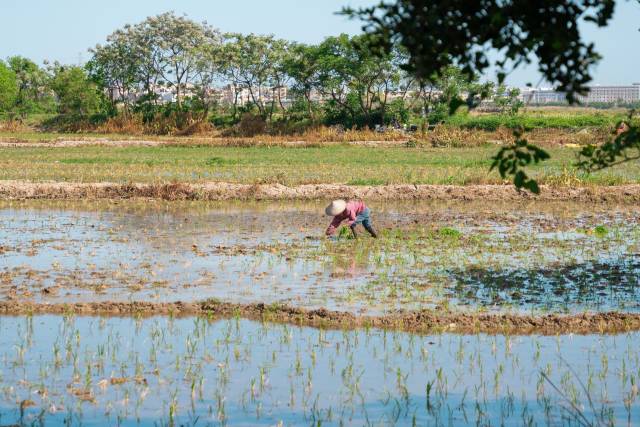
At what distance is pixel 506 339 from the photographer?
8.30 meters

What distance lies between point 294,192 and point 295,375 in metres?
12.7

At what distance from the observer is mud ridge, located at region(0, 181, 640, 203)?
63.5 ft

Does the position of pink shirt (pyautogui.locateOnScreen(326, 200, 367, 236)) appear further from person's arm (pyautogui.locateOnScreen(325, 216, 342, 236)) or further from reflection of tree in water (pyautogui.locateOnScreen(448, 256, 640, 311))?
reflection of tree in water (pyautogui.locateOnScreen(448, 256, 640, 311))

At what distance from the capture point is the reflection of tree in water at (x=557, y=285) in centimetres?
985

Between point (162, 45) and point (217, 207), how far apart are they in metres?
37.0

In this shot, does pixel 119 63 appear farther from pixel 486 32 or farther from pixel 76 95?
pixel 486 32

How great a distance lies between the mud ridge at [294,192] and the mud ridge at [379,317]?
9826mm

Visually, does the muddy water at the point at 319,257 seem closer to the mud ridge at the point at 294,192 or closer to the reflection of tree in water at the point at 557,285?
the reflection of tree in water at the point at 557,285

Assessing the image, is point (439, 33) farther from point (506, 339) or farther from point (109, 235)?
point (109, 235)

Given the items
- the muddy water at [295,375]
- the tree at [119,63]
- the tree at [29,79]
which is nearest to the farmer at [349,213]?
the muddy water at [295,375]

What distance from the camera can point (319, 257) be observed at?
12461 millimetres

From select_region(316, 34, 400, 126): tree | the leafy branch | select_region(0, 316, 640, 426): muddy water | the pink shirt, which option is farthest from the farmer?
select_region(316, 34, 400, 126): tree

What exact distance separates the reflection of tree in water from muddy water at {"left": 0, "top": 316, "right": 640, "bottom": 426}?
1.50 metres

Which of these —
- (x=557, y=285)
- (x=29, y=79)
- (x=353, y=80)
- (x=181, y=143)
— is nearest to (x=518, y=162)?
(x=557, y=285)
